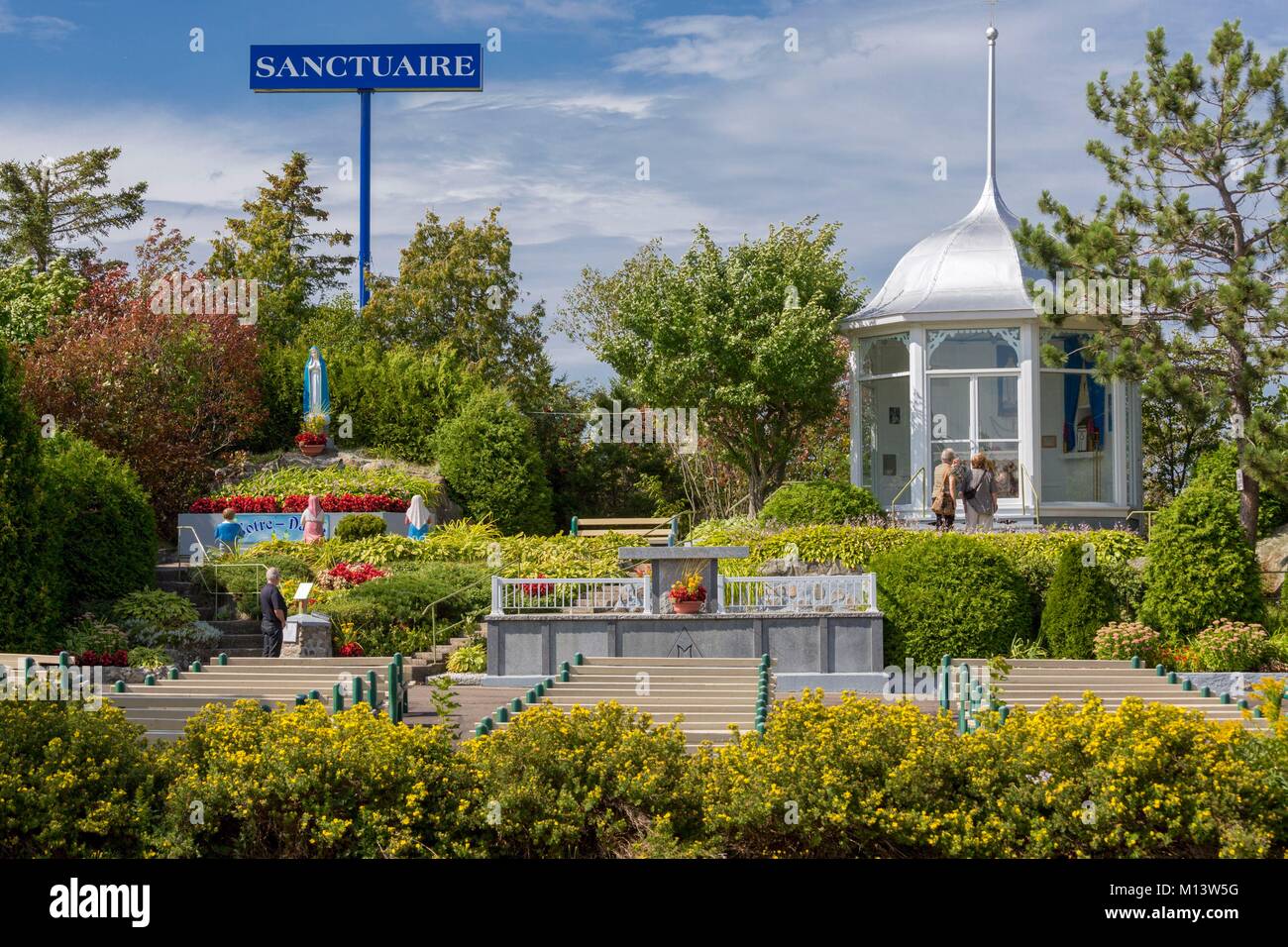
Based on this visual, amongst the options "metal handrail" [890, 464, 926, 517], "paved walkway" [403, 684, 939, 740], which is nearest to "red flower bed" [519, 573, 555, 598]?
"paved walkway" [403, 684, 939, 740]

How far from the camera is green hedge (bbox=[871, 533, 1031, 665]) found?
17.2 meters

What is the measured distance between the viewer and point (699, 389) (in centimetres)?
2561

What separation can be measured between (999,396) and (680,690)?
1234cm

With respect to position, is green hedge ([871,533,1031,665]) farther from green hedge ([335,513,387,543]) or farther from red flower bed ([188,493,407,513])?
red flower bed ([188,493,407,513])

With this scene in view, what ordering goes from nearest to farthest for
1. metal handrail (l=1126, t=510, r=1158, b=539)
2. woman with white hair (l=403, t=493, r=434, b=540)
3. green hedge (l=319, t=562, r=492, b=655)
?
green hedge (l=319, t=562, r=492, b=655) → metal handrail (l=1126, t=510, r=1158, b=539) → woman with white hair (l=403, t=493, r=434, b=540)

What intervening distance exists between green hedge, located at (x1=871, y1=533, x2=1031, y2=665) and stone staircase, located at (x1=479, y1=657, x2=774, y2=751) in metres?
3.45

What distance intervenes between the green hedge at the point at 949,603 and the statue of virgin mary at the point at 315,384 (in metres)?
15.1

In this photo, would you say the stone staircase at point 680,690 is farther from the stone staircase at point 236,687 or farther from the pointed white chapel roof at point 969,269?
the pointed white chapel roof at point 969,269

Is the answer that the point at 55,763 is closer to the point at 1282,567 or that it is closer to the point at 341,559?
the point at 341,559

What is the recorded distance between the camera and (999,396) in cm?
2328

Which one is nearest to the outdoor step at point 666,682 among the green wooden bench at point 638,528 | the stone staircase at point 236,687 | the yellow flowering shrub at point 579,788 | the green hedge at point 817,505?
the stone staircase at point 236,687

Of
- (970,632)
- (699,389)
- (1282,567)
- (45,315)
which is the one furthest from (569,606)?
(45,315)

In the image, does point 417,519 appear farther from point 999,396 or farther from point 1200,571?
point 1200,571

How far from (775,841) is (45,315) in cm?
2597
